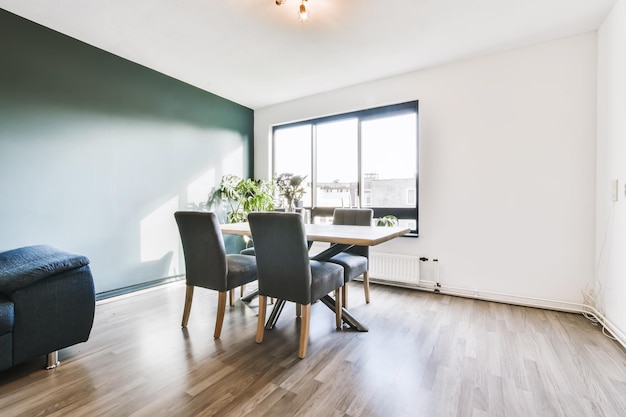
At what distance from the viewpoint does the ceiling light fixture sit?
2.12 meters

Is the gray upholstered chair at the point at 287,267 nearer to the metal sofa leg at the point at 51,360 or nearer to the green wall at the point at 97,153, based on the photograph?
the metal sofa leg at the point at 51,360

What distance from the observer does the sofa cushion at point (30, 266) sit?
157cm

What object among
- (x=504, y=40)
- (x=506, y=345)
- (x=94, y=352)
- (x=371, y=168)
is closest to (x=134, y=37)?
(x=94, y=352)

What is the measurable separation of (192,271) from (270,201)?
2.07 m

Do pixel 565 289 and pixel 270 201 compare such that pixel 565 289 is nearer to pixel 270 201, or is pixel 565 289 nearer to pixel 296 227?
pixel 296 227

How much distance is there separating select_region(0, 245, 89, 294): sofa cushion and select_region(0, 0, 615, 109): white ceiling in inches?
73.5

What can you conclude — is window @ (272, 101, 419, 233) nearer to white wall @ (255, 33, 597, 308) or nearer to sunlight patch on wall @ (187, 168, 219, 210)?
white wall @ (255, 33, 597, 308)

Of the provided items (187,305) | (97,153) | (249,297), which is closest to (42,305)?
(187,305)

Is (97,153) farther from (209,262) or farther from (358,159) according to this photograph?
(358,159)

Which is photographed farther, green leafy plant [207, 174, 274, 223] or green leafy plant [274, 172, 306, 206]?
green leafy plant [207, 174, 274, 223]

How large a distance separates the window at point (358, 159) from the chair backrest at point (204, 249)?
6.49 feet

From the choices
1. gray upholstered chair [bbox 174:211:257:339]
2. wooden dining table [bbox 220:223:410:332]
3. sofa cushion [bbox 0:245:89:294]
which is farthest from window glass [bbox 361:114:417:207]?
sofa cushion [bbox 0:245:89:294]

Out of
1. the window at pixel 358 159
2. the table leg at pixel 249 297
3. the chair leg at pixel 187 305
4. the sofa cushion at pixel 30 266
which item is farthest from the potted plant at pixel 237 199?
the sofa cushion at pixel 30 266

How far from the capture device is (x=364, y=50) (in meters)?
2.85
